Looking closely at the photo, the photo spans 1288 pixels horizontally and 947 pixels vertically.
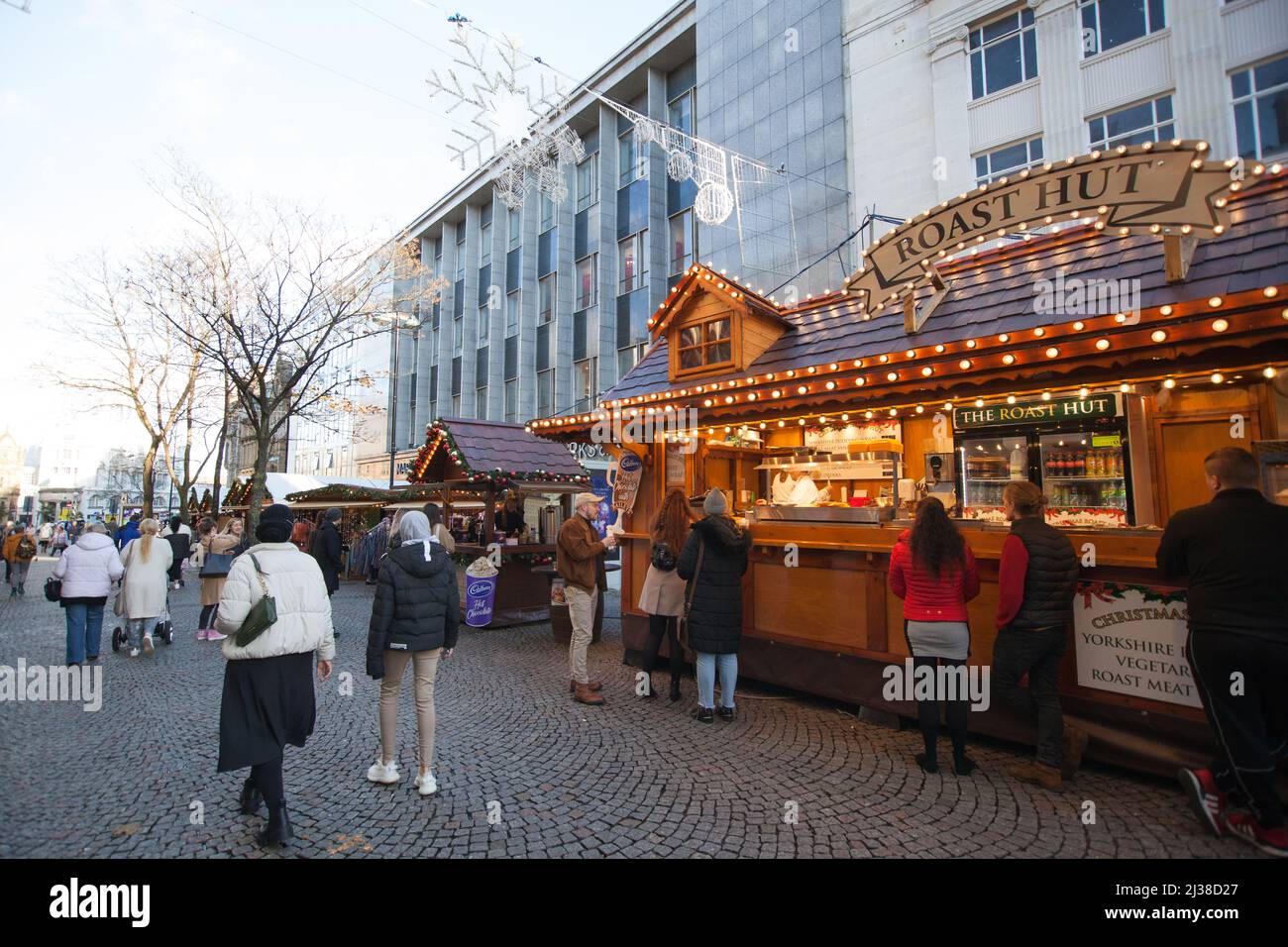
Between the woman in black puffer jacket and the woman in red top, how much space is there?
10.4 feet

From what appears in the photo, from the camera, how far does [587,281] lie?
25.5m

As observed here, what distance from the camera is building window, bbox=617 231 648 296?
2289cm

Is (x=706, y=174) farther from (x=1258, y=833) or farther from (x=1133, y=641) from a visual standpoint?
(x=1258, y=833)

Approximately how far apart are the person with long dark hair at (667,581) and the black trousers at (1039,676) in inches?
112

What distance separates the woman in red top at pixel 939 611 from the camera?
13.6 feet

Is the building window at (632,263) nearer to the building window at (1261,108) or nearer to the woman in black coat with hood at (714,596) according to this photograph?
the building window at (1261,108)

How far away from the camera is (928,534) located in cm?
419

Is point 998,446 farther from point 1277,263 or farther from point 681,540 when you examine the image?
point 681,540

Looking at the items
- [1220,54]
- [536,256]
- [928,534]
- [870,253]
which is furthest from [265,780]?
[536,256]

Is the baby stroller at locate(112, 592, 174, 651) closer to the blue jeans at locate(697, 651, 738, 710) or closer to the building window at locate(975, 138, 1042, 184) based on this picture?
the blue jeans at locate(697, 651, 738, 710)

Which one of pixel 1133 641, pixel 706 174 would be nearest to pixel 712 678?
pixel 1133 641

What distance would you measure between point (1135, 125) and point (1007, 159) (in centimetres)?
227

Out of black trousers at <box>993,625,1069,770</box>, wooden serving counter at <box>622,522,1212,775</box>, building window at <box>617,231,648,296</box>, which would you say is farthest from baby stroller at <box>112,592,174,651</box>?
building window at <box>617,231,648,296</box>

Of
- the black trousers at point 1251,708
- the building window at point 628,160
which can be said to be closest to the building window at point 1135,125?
the black trousers at point 1251,708
